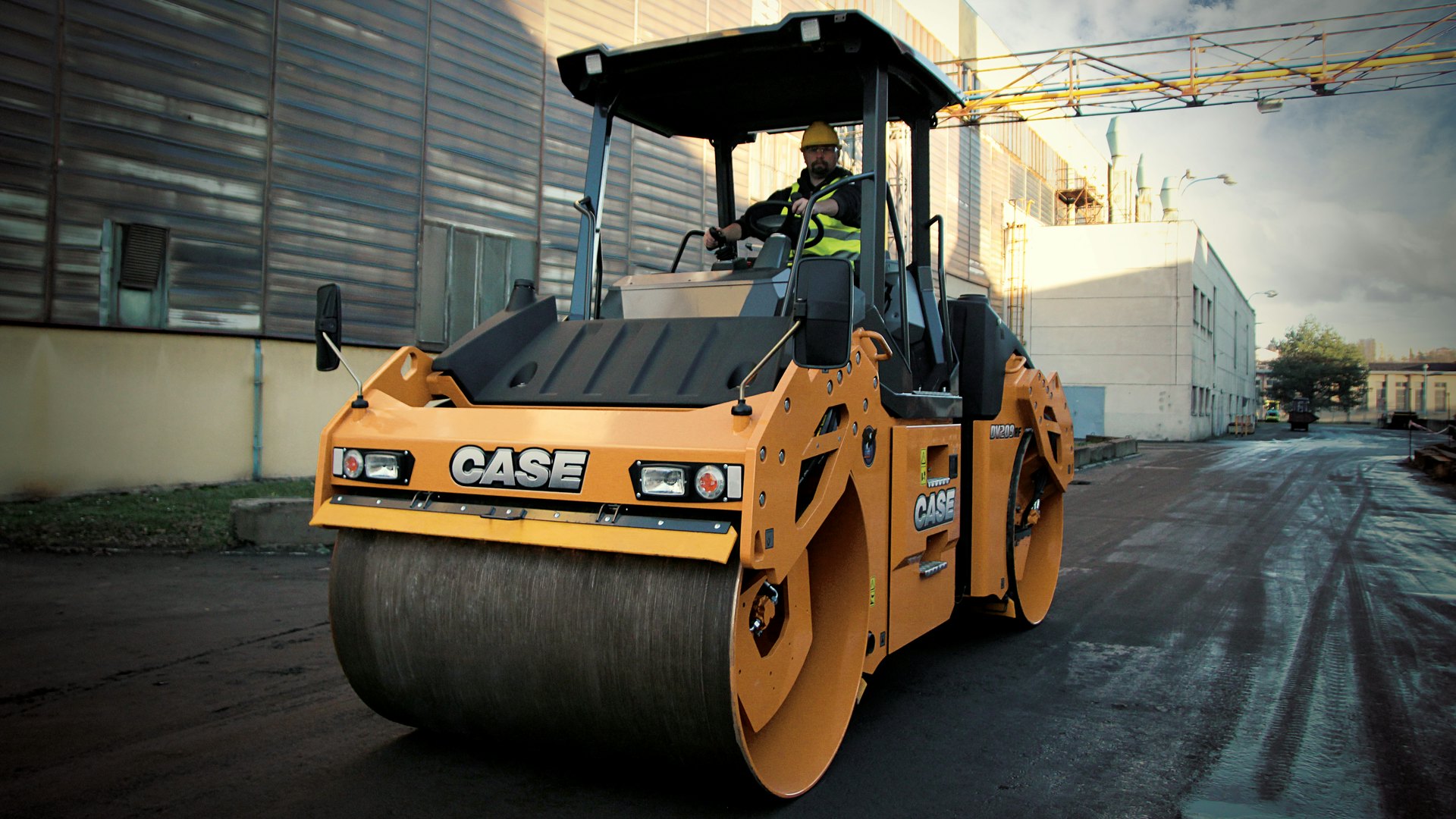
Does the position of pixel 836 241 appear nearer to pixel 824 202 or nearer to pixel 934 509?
pixel 824 202

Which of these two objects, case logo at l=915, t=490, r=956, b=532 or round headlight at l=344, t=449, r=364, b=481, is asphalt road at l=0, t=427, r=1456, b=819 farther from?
round headlight at l=344, t=449, r=364, b=481

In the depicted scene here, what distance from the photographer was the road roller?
2916mm

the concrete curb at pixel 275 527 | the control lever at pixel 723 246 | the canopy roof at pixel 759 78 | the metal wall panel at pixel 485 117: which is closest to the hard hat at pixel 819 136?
the canopy roof at pixel 759 78

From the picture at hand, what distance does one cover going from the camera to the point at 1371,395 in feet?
376

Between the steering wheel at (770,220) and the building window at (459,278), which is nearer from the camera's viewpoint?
the steering wheel at (770,220)

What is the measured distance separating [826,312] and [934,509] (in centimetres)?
160

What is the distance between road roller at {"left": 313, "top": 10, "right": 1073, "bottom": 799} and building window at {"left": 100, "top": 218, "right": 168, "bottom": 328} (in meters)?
7.93

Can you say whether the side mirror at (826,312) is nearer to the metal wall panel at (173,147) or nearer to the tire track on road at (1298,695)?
the tire track on road at (1298,695)

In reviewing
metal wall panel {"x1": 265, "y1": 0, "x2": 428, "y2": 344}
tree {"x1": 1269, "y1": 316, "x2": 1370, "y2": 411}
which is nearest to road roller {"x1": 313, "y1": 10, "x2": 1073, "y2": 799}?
metal wall panel {"x1": 265, "y1": 0, "x2": 428, "y2": 344}

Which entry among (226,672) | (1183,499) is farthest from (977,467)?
(1183,499)

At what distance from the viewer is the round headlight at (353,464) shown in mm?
3373

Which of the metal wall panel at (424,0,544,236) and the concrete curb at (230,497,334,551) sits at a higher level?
the metal wall panel at (424,0,544,236)

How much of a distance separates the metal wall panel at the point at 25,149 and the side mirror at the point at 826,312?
976cm

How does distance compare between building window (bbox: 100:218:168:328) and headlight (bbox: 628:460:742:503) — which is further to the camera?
building window (bbox: 100:218:168:328)
